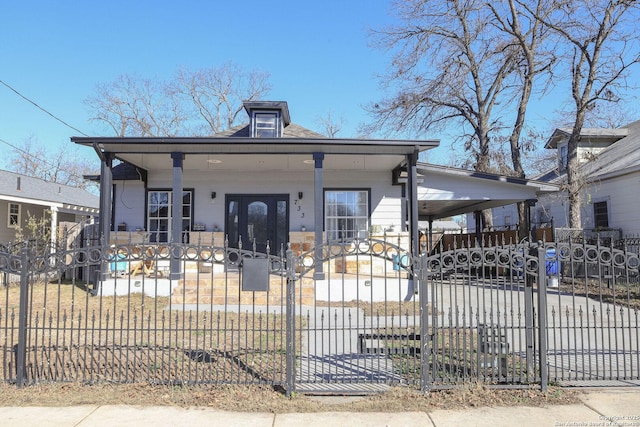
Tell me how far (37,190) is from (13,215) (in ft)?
5.58

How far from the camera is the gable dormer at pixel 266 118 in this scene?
14.0 m

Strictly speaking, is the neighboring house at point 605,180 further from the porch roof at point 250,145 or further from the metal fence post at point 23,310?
the metal fence post at point 23,310

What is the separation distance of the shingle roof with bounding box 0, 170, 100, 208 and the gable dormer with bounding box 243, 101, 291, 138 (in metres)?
11.1

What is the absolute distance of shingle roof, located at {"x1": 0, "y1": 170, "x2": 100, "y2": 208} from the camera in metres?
18.2

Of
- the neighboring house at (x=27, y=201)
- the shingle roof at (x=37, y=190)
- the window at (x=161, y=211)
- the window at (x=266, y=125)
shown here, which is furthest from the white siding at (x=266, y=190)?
the shingle roof at (x=37, y=190)

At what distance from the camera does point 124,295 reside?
10383 millimetres

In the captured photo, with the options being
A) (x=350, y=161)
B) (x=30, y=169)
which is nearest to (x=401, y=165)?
(x=350, y=161)

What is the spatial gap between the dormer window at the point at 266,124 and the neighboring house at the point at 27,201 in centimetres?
905

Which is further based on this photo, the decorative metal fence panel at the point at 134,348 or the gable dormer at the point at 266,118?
the gable dormer at the point at 266,118

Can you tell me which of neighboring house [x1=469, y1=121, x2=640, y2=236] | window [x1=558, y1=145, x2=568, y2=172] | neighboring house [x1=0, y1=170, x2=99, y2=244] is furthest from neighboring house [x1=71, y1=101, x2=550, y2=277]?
window [x1=558, y1=145, x2=568, y2=172]

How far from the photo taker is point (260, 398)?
181 inches

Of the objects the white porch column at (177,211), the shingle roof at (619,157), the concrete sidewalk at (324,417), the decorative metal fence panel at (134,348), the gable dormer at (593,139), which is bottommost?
the concrete sidewalk at (324,417)

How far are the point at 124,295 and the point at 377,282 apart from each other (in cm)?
614

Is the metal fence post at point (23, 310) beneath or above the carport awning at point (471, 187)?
beneath
